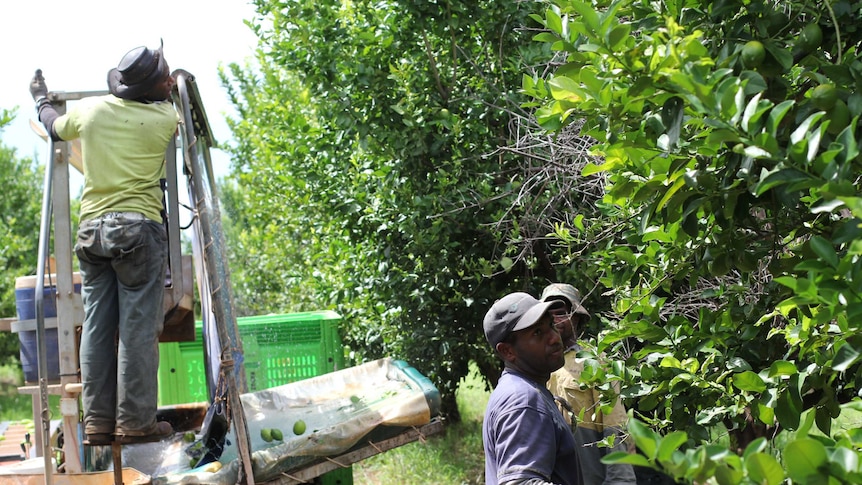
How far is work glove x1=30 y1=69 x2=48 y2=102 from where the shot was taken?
497 cm

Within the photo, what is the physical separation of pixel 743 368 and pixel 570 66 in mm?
887

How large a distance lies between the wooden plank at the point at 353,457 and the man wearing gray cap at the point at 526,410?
1697mm

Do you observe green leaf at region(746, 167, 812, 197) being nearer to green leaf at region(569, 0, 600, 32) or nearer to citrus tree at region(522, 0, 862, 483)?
citrus tree at region(522, 0, 862, 483)

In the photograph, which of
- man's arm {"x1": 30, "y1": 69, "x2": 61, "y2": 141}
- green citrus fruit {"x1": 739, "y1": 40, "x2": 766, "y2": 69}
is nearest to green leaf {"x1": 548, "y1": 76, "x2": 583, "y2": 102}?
green citrus fruit {"x1": 739, "y1": 40, "x2": 766, "y2": 69}

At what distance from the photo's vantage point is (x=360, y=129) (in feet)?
20.2

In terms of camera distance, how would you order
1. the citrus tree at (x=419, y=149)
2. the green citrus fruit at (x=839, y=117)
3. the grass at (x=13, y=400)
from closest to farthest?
1. the green citrus fruit at (x=839, y=117)
2. the citrus tree at (x=419, y=149)
3. the grass at (x=13, y=400)

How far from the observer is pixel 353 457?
4.81 m

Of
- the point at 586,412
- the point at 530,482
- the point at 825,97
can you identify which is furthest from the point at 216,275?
the point at 825,97

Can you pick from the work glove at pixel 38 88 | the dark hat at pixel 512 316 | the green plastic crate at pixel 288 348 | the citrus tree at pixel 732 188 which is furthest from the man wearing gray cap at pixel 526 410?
the green plastic crate at pixel 288 348

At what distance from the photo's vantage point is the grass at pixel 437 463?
8188 millimetres

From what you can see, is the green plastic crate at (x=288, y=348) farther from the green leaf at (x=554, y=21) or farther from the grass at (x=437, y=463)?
the green leaf at (x=554, y=21)

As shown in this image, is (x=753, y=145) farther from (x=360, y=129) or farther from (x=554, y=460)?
(x=360, y=129)

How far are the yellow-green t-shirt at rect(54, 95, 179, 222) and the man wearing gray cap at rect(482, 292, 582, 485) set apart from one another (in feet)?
7.49

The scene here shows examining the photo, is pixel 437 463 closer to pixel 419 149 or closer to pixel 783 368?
pixel 419 149
